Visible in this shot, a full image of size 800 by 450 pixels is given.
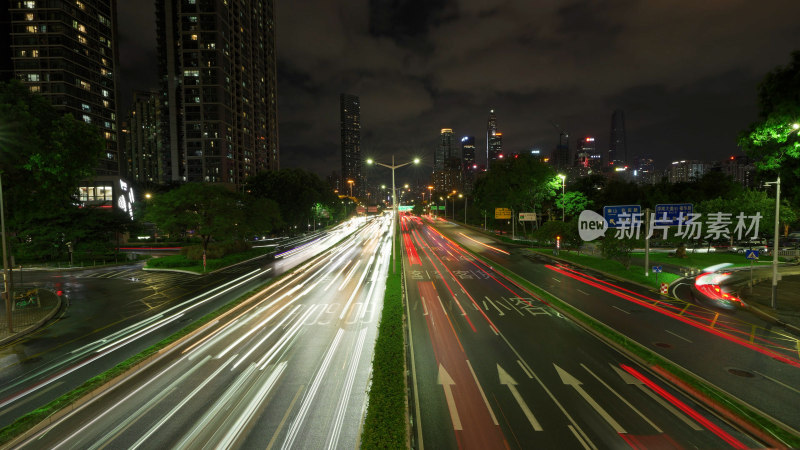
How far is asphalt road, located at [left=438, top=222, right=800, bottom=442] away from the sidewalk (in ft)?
104

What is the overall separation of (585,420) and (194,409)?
12.2 m

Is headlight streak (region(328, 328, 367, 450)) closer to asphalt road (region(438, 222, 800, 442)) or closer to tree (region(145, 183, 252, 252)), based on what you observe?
asphalt road (region(438, 222, 800, 442))

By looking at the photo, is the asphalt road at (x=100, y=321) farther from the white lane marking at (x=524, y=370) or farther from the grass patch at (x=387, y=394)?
the white lane marking at (x=524, y=370)

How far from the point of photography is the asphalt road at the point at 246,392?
962 centimetres

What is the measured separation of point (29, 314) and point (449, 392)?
86.2 ft

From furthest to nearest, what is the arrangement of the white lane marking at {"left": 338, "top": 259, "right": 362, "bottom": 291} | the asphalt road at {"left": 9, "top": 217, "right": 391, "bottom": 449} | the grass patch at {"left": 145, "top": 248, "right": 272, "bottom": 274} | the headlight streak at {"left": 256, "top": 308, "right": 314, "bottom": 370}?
the grass patch at {"left": 145, "top": 248, "right": 272, "bottom": 274} → the white lane marking at {"left": 338, "top": 259, "right": 362, "bottom": 291} → the headlight streak at {"left": 256, "top": 308, "right": 314, "bottom": 370} → the asphalt road at {"left": 9, "top": 217, "right": 391, "bottom": 449}

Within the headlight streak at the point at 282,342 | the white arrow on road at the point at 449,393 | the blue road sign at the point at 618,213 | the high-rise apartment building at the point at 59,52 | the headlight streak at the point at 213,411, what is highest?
the high-rise apartment building at the point at 59,52

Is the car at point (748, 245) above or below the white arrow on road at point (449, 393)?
above

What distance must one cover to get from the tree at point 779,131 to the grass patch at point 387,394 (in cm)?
2711

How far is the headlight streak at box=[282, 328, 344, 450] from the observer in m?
9.53

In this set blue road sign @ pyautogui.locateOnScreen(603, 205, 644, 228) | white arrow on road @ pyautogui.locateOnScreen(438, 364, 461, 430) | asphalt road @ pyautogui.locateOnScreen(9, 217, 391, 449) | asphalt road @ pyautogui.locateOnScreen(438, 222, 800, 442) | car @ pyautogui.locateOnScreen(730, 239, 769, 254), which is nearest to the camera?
asphalt road @ pyautogui.locateOnScreen(9, 217, 391, 449)

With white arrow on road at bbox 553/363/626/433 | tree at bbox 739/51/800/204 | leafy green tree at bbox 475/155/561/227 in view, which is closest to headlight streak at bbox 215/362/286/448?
white arrow on road at bbox 553/363/626/433

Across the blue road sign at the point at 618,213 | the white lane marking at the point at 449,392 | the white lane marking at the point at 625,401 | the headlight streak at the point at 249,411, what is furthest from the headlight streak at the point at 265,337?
the blue road sign at the point at 618,213

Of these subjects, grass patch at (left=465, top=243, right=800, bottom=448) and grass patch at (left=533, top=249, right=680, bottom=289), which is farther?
grass patch at (left=533, top=249, right=680, bottom=289)
